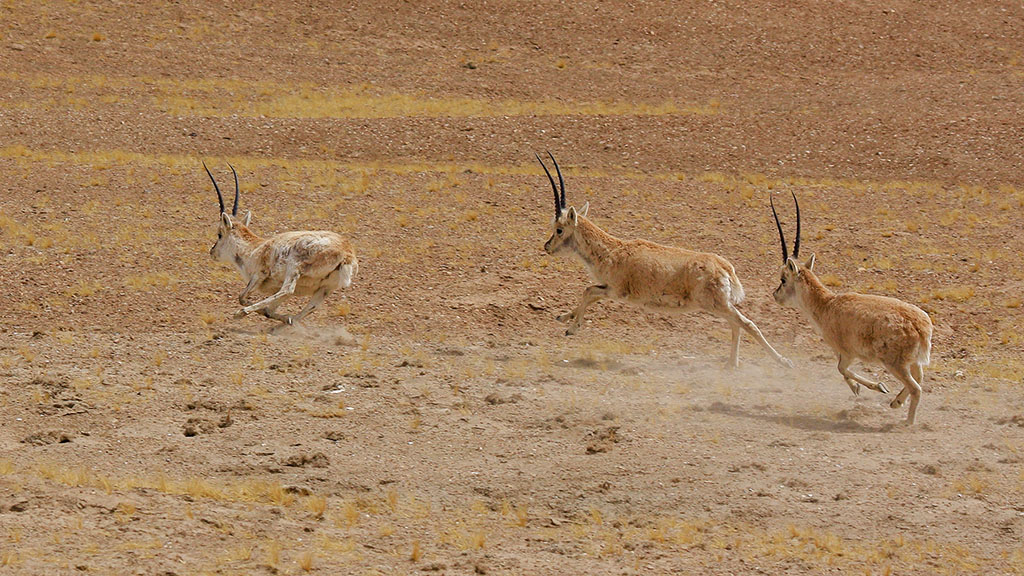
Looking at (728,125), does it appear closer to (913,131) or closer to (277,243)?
(913,131)

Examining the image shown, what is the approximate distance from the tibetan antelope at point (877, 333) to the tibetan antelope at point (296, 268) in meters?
6.12

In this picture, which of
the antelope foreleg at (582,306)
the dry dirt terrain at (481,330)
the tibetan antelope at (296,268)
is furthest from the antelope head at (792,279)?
the tibetan antelope at (296,268)

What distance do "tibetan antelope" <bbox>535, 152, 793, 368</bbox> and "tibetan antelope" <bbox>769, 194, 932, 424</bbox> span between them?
4.23 feet

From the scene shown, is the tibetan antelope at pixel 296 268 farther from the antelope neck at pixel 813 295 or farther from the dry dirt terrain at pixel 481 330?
the antelope neck at pixel 813 295

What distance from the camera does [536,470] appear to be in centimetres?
1322

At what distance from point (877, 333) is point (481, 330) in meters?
6.34

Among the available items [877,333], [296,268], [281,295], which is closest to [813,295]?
[877,333]

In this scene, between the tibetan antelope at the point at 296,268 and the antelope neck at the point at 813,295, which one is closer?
the antelope neck at the point at 813,295

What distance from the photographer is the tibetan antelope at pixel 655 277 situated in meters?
16.8

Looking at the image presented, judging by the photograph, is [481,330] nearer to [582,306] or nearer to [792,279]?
[582,306]

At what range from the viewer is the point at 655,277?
675 inches

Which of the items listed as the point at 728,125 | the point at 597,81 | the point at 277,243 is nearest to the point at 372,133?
the point at 728,125

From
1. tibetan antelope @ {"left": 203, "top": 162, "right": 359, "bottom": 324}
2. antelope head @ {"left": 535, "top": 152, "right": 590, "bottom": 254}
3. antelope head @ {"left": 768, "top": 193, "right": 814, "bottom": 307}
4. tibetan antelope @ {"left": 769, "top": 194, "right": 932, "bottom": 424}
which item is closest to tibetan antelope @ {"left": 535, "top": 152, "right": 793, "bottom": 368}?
antelope head @ {"left": 535, "top": 152, "right": 590, "bottom": 254}

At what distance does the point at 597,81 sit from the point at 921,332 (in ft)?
96.7
